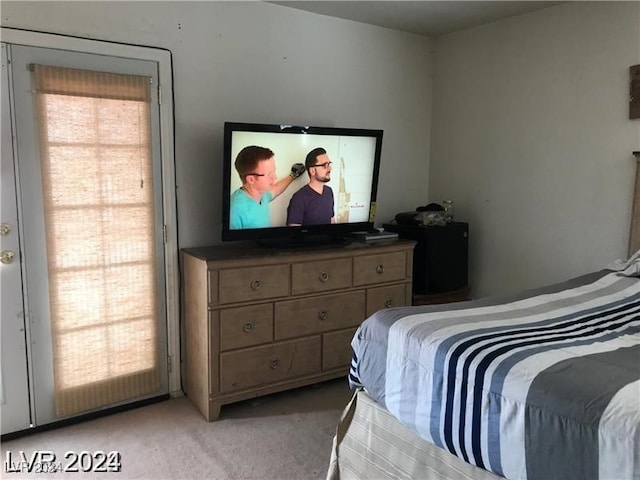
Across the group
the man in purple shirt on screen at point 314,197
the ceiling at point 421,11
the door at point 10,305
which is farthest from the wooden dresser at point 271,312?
the ceiling at point 421,11

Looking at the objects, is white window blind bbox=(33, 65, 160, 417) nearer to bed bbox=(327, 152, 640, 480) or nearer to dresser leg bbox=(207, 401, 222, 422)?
dresser leg bbox=(207, 401, 222, 422)

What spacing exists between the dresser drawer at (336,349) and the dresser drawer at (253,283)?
442 millimetres

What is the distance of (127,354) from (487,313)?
200cm

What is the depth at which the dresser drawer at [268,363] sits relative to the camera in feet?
9.38

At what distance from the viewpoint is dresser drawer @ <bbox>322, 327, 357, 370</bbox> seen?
10.5 ft

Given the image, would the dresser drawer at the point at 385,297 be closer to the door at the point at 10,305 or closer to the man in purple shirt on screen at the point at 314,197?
the man in purple shirt on screen at the point at 314,197

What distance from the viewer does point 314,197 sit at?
10.7ft

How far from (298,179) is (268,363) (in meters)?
1.09

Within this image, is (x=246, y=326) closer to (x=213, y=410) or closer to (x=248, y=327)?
(x=248, y=327)

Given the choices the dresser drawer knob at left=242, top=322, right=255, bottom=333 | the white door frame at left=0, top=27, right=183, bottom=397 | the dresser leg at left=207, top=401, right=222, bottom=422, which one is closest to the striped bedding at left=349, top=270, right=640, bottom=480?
the dresser drawer knob at left=242, top=322, right=255, bottom=333

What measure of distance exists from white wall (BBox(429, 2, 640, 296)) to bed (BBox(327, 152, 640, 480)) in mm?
1019

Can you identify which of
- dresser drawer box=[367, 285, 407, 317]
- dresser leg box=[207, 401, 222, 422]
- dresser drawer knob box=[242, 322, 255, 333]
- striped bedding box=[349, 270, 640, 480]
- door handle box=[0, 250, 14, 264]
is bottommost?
dresser leg box=[207, 401, 222, 422]

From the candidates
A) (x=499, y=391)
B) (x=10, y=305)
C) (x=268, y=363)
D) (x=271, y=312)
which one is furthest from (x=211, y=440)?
(x=499, y=391)

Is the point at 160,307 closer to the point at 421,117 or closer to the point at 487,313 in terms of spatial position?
the point at 487,313
